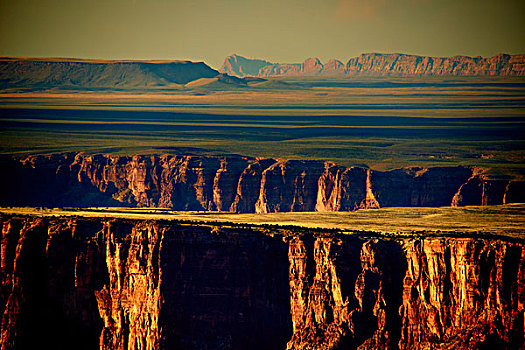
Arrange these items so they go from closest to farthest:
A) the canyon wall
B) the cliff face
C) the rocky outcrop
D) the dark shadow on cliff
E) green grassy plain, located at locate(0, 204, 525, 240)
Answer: the cliff face < the dark shadow on cliff < the rocky outcrop < green grassy plain, located at locate(0, 204, 525, 240) < the canyon wall

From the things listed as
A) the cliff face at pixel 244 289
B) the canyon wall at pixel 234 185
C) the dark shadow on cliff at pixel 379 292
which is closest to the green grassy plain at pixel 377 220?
the cliff face at pixel 244 289

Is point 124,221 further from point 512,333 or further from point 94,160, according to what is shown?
point 94,160

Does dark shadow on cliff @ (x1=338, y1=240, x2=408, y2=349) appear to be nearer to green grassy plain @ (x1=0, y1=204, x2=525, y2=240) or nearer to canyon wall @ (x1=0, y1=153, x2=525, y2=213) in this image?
green grassy plain @ (x1=0, y1=204, x2=525, y2=240)

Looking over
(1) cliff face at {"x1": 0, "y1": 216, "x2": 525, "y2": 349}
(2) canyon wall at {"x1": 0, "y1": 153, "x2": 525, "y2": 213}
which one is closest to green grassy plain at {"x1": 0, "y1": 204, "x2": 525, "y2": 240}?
(1) cliff face at {"x1": 0, "y1": 216, "x2": 525, "y2": 349}

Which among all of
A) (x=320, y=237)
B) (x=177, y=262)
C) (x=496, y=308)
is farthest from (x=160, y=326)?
(x=496, y=308)

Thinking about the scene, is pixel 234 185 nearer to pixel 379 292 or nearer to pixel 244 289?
pixel 244 289
